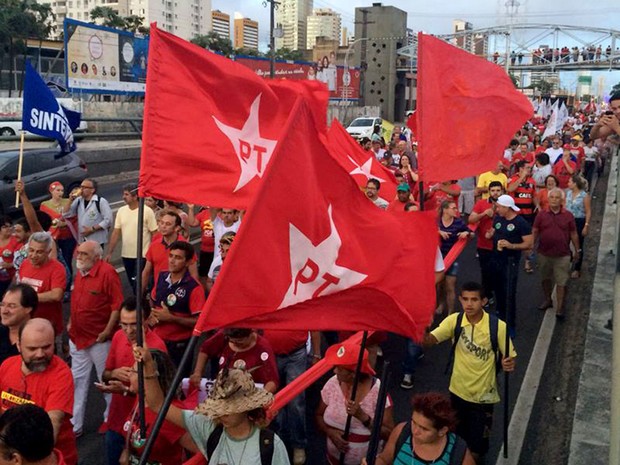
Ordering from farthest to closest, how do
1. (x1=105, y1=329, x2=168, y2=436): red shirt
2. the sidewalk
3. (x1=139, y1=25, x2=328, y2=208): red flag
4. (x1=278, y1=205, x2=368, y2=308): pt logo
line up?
the sidewalk, (x1=105, y1=329, x2=168, y2=436): red shirt, (x1=139, y1=25, x2=328, y2=208): red flag, (x1=278, y1=205, x2=368, y2=308): pt logo

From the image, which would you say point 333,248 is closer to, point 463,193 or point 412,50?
point 463,193

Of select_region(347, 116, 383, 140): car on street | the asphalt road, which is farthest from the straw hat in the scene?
select_region(347, 116, 383, 140): car on street

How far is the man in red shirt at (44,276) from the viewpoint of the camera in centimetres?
532

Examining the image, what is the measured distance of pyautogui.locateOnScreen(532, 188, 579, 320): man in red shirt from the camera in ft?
26.9

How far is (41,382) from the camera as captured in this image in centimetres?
359

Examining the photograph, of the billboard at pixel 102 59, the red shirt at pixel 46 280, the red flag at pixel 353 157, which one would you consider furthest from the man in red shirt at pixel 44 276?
the billboard at pixel 102 59

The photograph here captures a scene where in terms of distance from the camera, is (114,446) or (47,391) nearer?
(47,391)

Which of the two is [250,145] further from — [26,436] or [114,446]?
[26,436]

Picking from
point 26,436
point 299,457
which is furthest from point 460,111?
point 26,436

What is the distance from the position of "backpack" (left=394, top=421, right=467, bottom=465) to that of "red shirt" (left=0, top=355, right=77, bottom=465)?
1.75 metres

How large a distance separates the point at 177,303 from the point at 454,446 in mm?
2593

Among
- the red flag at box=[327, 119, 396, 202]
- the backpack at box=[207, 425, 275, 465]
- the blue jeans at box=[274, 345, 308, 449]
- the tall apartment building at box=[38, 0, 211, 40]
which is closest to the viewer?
the backpack at box=[207, 425, 275, 465]

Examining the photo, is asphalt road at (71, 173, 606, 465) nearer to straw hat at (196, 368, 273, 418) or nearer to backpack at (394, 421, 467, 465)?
backpack at (394, 421, 467, 465)

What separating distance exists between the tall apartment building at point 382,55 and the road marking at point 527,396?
197 feet
